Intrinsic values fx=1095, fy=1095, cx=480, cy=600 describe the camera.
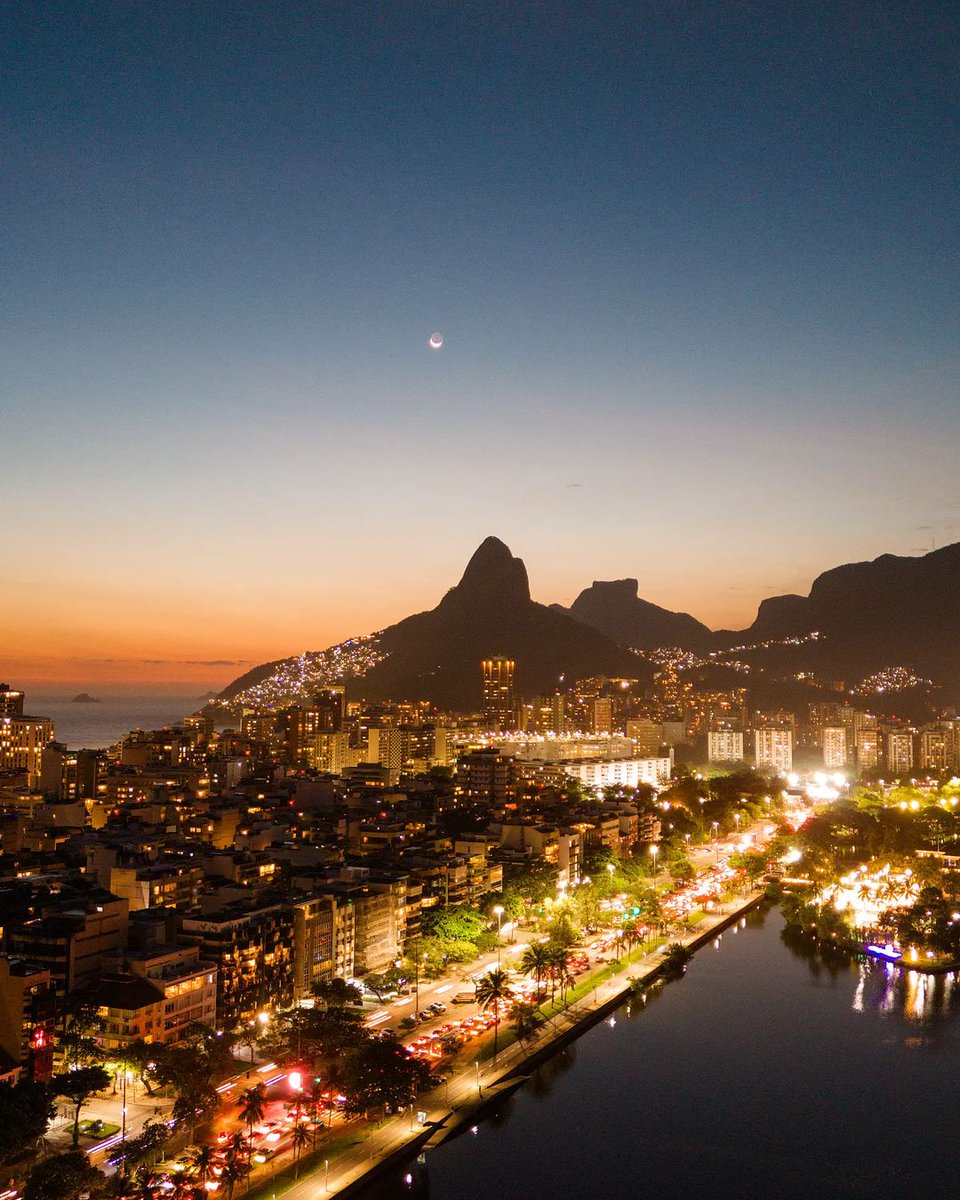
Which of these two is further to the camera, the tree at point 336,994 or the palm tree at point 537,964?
the palm tree at point 537,964

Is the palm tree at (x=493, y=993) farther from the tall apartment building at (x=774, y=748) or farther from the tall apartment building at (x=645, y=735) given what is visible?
the tall apartment building at (x=774, y=748)

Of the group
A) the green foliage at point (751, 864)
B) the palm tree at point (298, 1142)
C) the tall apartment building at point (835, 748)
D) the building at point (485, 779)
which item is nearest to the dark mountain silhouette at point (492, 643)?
the tall apartment building at point (835, 748)

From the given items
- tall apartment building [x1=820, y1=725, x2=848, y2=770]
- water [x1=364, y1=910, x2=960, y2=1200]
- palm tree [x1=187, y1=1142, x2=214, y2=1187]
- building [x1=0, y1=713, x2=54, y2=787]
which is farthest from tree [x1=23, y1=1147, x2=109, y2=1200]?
tall apartment building [x1=820, y1=725, x2=848, y2=770]

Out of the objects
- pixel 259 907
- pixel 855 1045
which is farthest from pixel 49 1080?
pixel 855 1045

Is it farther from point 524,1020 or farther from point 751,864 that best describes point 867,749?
point 524,1020

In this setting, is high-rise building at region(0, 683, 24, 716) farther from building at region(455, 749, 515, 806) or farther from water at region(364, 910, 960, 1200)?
water at region(364, 910, 960, 1200)
